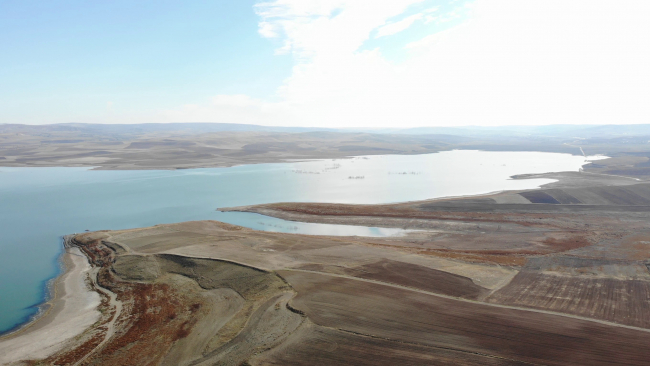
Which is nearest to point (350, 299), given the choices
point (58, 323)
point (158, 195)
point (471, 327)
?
point (471, 327)

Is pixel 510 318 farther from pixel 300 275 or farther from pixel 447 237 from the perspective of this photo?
pixel 447 237

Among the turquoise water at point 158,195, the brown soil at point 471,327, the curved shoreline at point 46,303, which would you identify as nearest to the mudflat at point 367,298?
the brown soil at point 471,327

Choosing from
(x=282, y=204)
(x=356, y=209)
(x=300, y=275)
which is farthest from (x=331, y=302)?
(x=282, y=204)

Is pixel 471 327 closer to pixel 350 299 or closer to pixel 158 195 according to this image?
pixel 350 299

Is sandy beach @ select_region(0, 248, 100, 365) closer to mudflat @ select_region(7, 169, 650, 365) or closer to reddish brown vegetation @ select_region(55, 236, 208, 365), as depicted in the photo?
mudflat @ select_region(7, 169, 650, 365)

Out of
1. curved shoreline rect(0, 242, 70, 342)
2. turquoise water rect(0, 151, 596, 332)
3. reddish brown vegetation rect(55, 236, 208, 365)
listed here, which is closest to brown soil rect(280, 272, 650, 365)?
reddish brown vegetation rect(55, 236, 208, 365)

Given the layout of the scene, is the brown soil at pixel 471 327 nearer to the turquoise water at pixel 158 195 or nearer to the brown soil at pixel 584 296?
the brown soil at pixel 584 296

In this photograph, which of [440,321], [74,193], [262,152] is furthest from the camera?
[262,152]

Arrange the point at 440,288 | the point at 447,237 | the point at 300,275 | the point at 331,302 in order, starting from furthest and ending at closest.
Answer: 1. the point at 447,237
2. the point at 300,275
3. the point at 440,288
4. the point at 331,302
